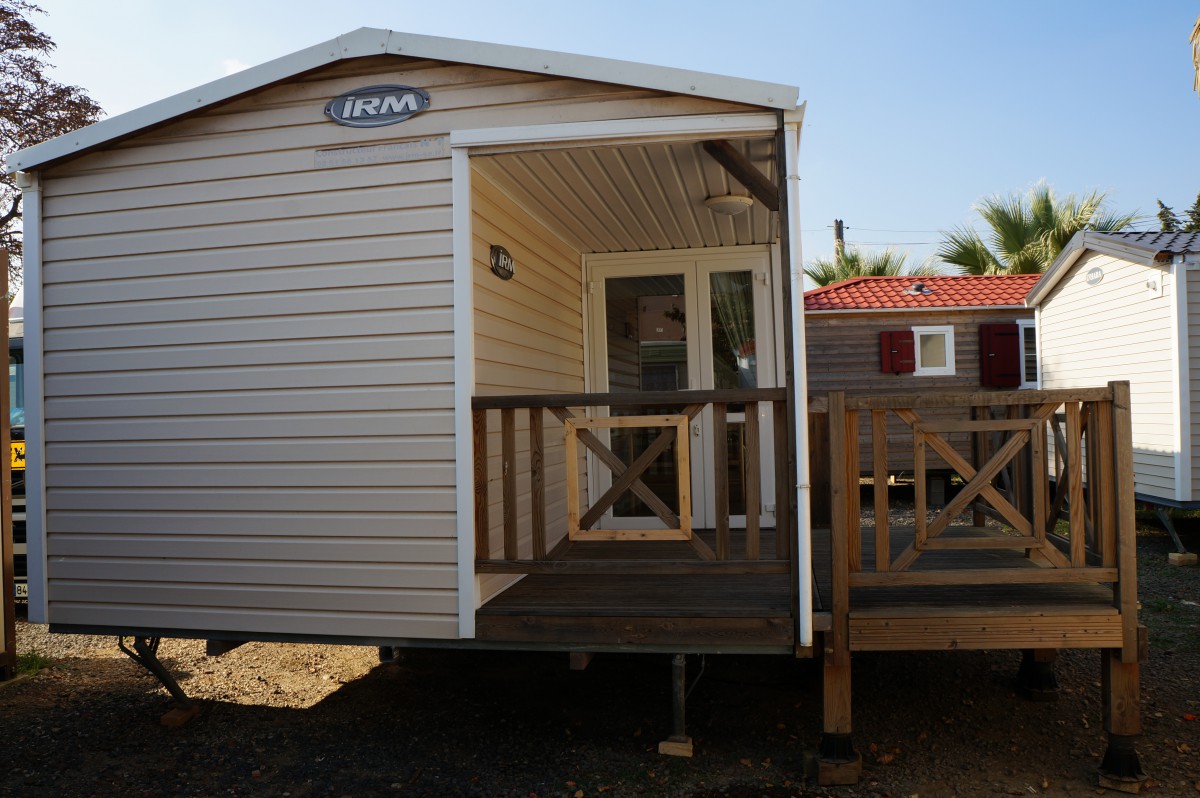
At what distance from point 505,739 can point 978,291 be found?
32.7 feet

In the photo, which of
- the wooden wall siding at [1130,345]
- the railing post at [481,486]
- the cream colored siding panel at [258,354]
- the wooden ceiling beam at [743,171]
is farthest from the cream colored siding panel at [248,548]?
the wooden wall siding at [1130,345]

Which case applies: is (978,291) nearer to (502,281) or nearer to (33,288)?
(502,281)

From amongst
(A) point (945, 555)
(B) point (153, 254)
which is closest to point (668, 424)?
(A) point (945, 555)

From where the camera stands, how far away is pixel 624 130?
131 inches

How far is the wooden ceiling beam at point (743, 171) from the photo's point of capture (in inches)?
132

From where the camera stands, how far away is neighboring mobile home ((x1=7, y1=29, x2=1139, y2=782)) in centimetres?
324

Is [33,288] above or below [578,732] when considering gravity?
above

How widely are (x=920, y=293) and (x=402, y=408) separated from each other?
9400mm

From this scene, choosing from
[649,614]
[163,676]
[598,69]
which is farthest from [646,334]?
[163,676]

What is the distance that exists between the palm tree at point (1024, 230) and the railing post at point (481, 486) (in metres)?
13.4

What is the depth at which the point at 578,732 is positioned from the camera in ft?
12.6

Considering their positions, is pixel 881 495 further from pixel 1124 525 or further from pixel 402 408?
pixel 402 408

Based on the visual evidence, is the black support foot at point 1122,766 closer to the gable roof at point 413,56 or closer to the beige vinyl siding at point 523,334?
the beige vinyl siding at point 523,334

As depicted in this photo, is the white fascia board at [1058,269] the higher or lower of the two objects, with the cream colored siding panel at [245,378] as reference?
higher
